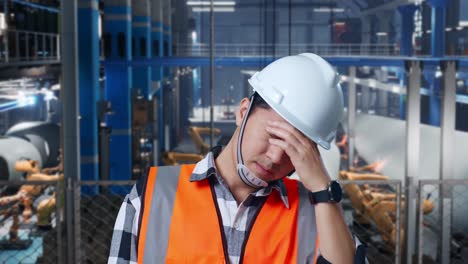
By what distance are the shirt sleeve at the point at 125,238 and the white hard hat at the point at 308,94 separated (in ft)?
1.35

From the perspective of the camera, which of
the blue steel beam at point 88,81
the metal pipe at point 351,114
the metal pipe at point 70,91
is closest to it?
the metal pipe at point 70,91

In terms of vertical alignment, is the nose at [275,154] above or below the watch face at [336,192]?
above

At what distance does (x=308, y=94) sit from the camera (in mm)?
1421

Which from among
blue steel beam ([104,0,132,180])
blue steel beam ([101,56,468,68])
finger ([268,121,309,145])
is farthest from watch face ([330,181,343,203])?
blue steel beam ([104,0,132,180])

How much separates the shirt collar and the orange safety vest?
2cm

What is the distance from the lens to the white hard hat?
1.39 meters

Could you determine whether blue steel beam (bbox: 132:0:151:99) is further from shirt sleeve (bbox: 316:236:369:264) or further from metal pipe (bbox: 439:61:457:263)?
shirt sleeve (bbox: 316:236:369:264)

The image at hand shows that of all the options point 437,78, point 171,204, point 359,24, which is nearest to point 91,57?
point 171,204

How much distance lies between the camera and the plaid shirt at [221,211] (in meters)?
1.38

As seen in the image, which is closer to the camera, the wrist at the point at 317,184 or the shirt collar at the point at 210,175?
the wrist at the point at 317,184

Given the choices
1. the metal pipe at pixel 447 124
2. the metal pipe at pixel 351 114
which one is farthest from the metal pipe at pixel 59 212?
the metal pipe at pixel 351 114

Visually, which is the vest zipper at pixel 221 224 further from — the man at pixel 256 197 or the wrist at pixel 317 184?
the wrist at pixel 317 184

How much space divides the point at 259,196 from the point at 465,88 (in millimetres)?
21683

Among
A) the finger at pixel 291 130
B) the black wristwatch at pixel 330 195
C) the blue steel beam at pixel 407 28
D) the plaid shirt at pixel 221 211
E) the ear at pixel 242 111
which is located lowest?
the plaid shirt at pixel 221 211
